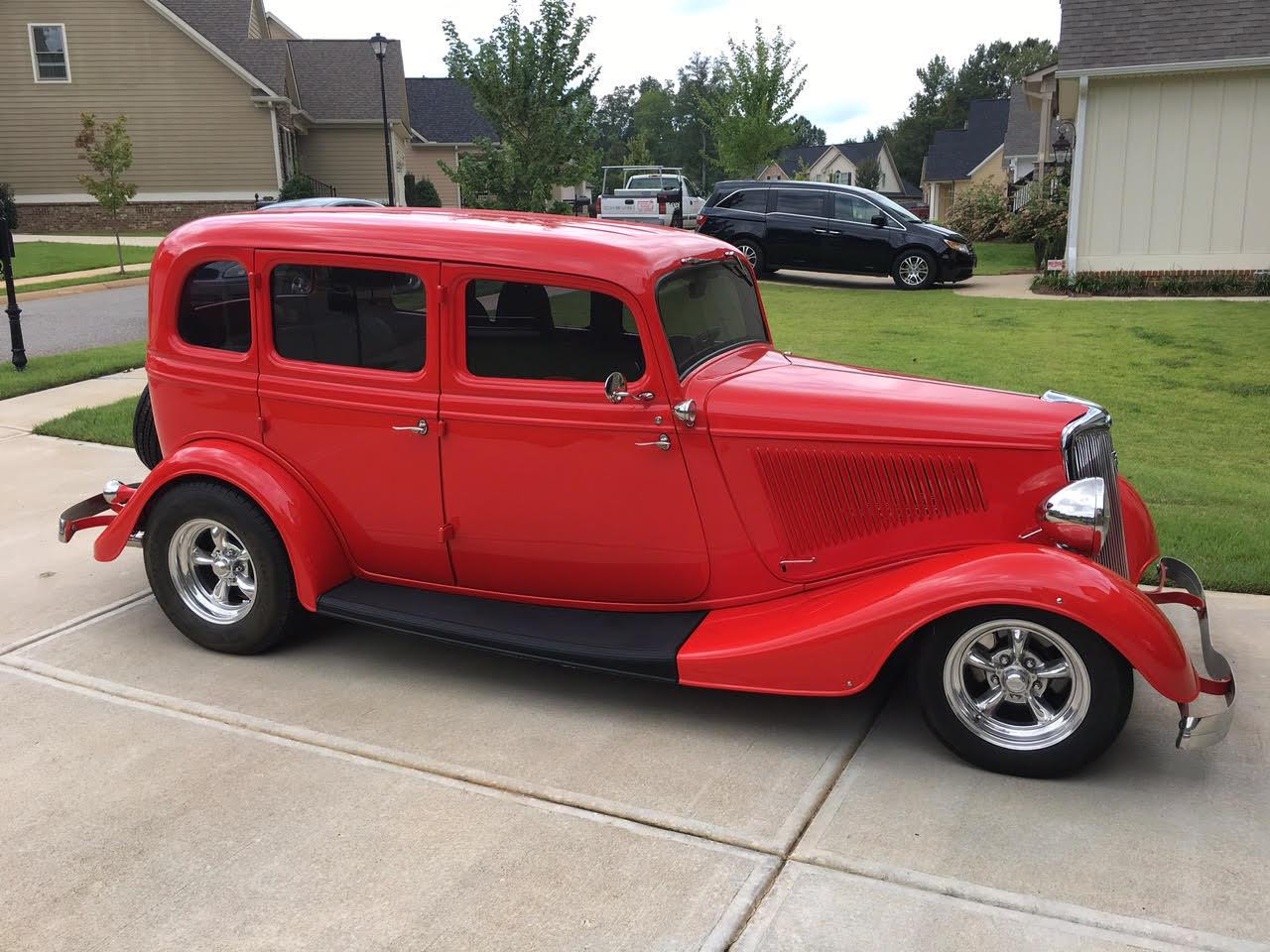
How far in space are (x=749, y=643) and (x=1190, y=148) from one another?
15.9 metres

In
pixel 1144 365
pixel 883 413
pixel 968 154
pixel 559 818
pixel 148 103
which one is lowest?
pixel 559 818

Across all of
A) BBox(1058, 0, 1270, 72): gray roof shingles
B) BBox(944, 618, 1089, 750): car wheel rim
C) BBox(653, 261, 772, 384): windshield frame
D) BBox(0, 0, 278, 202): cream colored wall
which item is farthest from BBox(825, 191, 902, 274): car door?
BBox(0, 0, 278, 202): cream colored wall

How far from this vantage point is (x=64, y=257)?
895 inches

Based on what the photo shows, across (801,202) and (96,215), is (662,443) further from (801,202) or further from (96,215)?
(96,215)

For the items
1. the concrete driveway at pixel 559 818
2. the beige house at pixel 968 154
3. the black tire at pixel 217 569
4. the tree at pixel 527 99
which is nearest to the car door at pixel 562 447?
the concrete driveway at pixel 559 818

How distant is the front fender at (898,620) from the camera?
11.2ft

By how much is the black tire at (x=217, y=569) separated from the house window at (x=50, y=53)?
102ft

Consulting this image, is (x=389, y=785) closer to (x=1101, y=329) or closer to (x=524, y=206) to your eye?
(x=1101, y=329)

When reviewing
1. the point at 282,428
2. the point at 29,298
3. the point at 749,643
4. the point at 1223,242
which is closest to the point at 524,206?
the point at 29,298

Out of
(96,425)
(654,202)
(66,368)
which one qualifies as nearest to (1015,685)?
(96,425)

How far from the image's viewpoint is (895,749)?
388cm

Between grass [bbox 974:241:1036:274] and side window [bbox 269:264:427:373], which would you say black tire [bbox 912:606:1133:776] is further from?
grass [bbox 974:241:1036:274]

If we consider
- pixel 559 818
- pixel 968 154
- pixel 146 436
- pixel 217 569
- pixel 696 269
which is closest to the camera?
pixel 559 818

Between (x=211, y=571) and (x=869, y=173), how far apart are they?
281 ft
